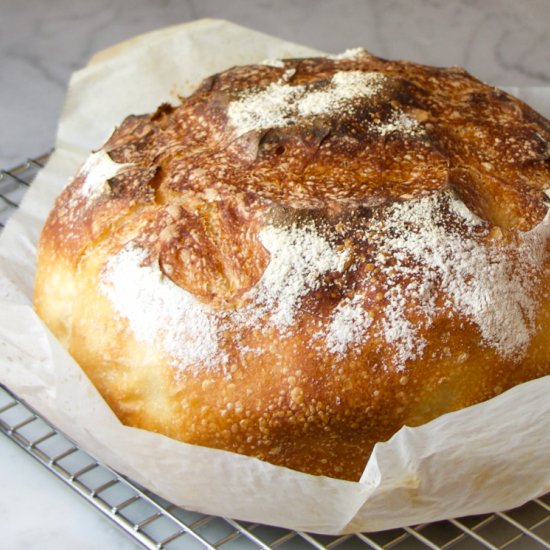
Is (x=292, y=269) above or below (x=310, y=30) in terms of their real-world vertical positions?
above

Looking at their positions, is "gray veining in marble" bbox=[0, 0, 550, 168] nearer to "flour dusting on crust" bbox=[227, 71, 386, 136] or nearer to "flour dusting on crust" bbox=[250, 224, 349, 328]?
"flour dusting on crust" bbox=[227, 71, 386, 136]

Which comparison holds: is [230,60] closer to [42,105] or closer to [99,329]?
[42,105]

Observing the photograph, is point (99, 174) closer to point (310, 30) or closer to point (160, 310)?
point (160, 310)

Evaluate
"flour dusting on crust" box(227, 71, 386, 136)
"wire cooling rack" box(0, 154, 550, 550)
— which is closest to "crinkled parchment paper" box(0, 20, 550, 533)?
"wire cooling rack" box(0, 154, 550, 550)

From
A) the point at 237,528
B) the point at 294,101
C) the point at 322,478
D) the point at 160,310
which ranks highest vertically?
the point at 294,101

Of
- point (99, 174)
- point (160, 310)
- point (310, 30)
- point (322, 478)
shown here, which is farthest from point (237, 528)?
point (310, 30)
